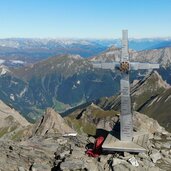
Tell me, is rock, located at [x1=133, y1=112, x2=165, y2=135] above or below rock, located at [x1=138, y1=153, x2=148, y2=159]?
below

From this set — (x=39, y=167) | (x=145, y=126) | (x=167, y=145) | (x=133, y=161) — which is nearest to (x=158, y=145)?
(x=167, y=145)

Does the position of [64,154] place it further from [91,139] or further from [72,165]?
[91,139]

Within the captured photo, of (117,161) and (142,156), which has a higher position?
(117,161)

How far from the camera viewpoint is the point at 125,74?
56.3 m

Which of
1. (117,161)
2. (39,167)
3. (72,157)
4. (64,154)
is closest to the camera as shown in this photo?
(117,161)

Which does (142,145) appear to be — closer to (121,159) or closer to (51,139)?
(121,159)

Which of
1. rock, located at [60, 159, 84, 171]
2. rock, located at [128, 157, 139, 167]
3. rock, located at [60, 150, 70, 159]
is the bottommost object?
rock, located at [60, 150, 70, 159]

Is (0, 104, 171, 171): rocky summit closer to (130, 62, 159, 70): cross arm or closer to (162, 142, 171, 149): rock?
(162, 142, 171, 149): rock

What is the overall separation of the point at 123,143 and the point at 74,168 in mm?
8873

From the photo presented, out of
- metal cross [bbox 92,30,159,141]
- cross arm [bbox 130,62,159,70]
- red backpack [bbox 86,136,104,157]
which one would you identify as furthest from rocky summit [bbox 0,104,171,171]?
cross arm [bbox 130,62,159,70]

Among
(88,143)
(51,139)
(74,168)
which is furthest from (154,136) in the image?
(74,168)

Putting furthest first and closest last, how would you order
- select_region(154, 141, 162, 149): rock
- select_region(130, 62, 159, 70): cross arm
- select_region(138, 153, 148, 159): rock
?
select_region(154, 141, 162, 149): rock
select_region(138, 153, 148, 159): rock
select_region(130, 62, 159, 70): cross arm

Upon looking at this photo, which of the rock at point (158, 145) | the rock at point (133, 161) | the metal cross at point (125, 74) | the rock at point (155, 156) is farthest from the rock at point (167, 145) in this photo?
the rock at point (133, 161)

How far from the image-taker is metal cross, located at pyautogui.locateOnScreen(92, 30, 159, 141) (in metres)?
55.0
